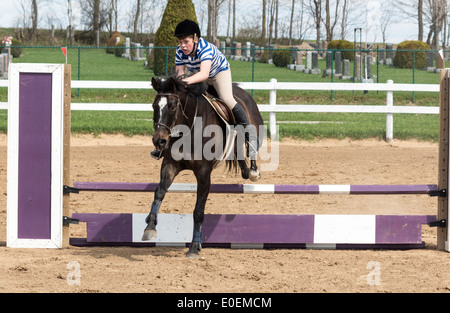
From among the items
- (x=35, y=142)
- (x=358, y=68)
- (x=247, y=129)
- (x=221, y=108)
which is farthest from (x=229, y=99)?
(x=358, y=68)

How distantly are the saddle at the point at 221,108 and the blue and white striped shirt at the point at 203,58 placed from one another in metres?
0.29

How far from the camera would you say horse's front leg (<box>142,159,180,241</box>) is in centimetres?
679

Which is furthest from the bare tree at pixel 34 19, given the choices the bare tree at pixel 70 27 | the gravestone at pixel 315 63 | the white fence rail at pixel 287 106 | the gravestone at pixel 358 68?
the white fence rail at pixel 287 106

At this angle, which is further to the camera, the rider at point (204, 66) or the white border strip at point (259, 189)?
the white border strip at point (259, 189)

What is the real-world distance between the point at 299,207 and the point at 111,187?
3.17 meters

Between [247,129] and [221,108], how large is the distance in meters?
0.43

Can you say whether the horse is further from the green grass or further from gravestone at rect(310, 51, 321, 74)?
gravestone at rect(310, 51, 321, 74)

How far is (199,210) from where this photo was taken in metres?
7.09

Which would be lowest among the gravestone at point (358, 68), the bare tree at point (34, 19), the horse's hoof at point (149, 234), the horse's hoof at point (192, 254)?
the horse's hoof at point (192, 254)

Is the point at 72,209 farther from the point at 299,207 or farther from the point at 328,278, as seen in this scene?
the point at 328,278

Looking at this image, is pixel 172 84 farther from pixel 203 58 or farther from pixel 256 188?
pixel 256 188

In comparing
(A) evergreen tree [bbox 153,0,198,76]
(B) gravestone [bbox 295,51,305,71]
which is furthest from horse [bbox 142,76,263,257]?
(B) gravestone [bbox 295,51,305,71]

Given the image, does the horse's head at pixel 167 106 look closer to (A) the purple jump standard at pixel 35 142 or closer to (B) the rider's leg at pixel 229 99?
(B) the rider's leg at pixel 229 99

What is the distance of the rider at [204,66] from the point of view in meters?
6.96
